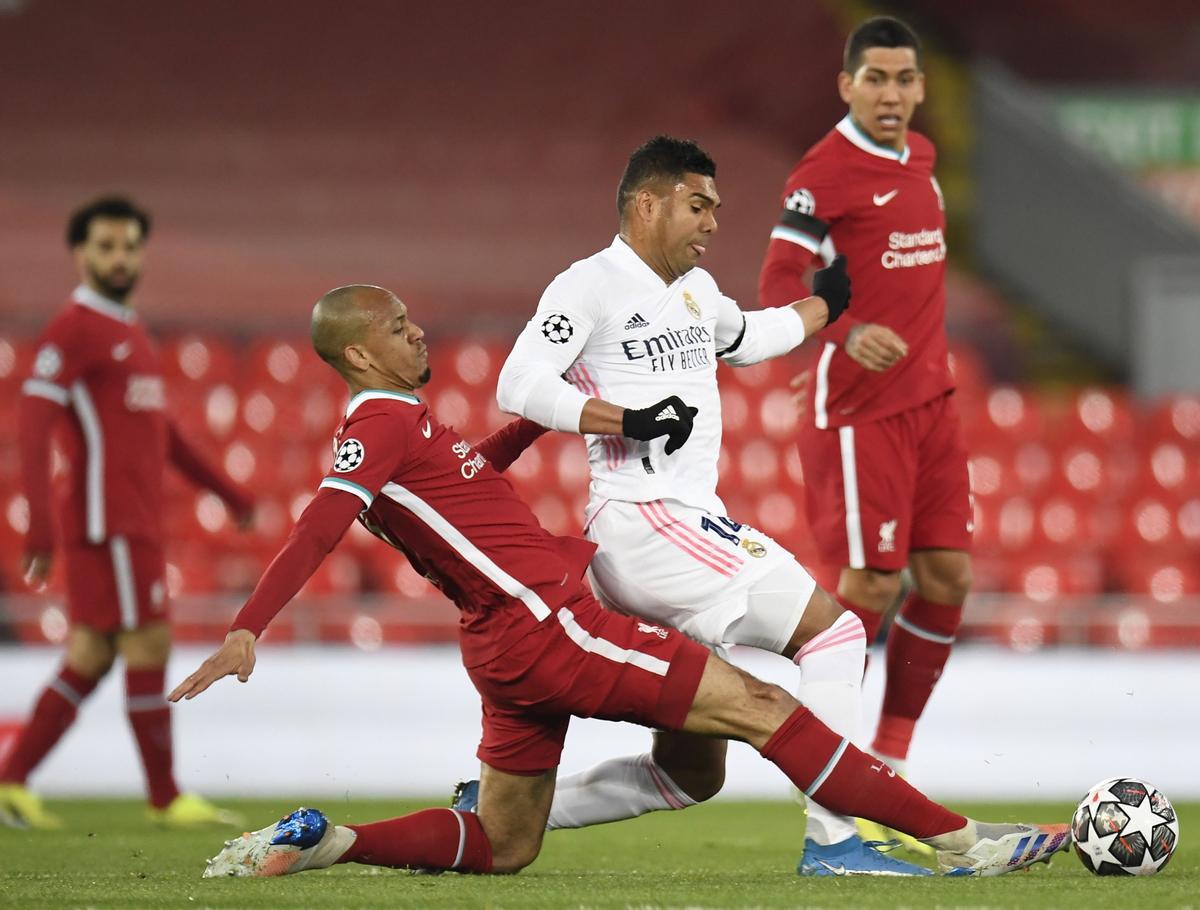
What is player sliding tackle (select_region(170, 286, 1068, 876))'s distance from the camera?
415 centimetres

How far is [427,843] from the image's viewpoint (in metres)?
4.39

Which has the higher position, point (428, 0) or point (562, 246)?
point (428, 0)

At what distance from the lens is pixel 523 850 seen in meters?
4.51

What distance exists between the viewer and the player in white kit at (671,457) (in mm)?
4277

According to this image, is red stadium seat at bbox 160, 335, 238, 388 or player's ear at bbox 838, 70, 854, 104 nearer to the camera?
player's ear at bbox 838, 70, 854, 104

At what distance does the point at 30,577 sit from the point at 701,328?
314 cm

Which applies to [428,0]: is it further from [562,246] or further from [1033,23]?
[1033,23]

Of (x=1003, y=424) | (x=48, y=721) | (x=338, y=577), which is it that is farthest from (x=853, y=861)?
(x=1003, y=424)

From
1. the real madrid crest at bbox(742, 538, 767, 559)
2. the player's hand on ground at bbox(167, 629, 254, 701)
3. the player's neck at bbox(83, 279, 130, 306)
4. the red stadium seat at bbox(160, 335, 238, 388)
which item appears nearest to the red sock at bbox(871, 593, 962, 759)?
the real madrid crest at bbox(742, 538, 767, 559)

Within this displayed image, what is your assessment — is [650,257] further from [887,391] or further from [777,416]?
[777,416]

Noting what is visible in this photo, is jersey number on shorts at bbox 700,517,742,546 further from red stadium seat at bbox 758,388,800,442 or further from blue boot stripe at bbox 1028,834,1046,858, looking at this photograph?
red stadium seat at bbox 758,388,800,442

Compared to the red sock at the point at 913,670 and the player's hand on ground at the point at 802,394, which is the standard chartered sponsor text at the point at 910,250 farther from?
the red sock at the point at 913,670

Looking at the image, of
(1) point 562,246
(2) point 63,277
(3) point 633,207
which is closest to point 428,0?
(1) point 562,246

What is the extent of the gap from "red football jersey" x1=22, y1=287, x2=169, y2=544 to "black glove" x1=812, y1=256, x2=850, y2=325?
2785 mm
